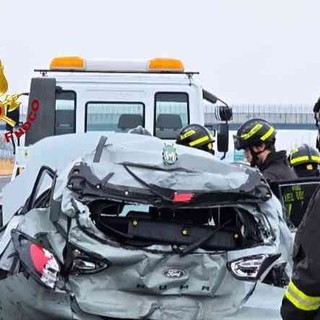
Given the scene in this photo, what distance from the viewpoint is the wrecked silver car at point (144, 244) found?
4.38m

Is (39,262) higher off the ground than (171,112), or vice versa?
(39,262)

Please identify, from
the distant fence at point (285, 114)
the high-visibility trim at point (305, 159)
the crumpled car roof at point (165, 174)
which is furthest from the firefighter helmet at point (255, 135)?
the distant fence at point (285, 114)

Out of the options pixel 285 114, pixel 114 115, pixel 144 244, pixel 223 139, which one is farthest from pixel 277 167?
pixel 285 114

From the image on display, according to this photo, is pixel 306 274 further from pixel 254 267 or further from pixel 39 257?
pixel 39 257

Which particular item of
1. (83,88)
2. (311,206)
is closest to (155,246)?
(311,206)

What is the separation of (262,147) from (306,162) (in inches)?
33.8

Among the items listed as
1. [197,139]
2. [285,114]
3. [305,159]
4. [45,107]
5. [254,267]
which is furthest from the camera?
[285,114]

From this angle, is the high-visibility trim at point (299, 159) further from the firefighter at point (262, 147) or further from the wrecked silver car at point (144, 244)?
the wrecked silver car at point (144, 244)

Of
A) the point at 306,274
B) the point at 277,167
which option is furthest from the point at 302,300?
the point at 277,167

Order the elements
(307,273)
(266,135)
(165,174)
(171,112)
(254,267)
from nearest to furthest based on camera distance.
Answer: (307,273) < (254,267) < (165,174) < (266,135) < (171,112)

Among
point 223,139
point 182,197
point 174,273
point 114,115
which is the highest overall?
point 182,197

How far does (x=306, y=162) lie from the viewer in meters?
7.46

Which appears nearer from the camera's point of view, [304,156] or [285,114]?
[304,156]

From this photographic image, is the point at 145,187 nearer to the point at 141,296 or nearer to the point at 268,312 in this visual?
the point at 141,296
